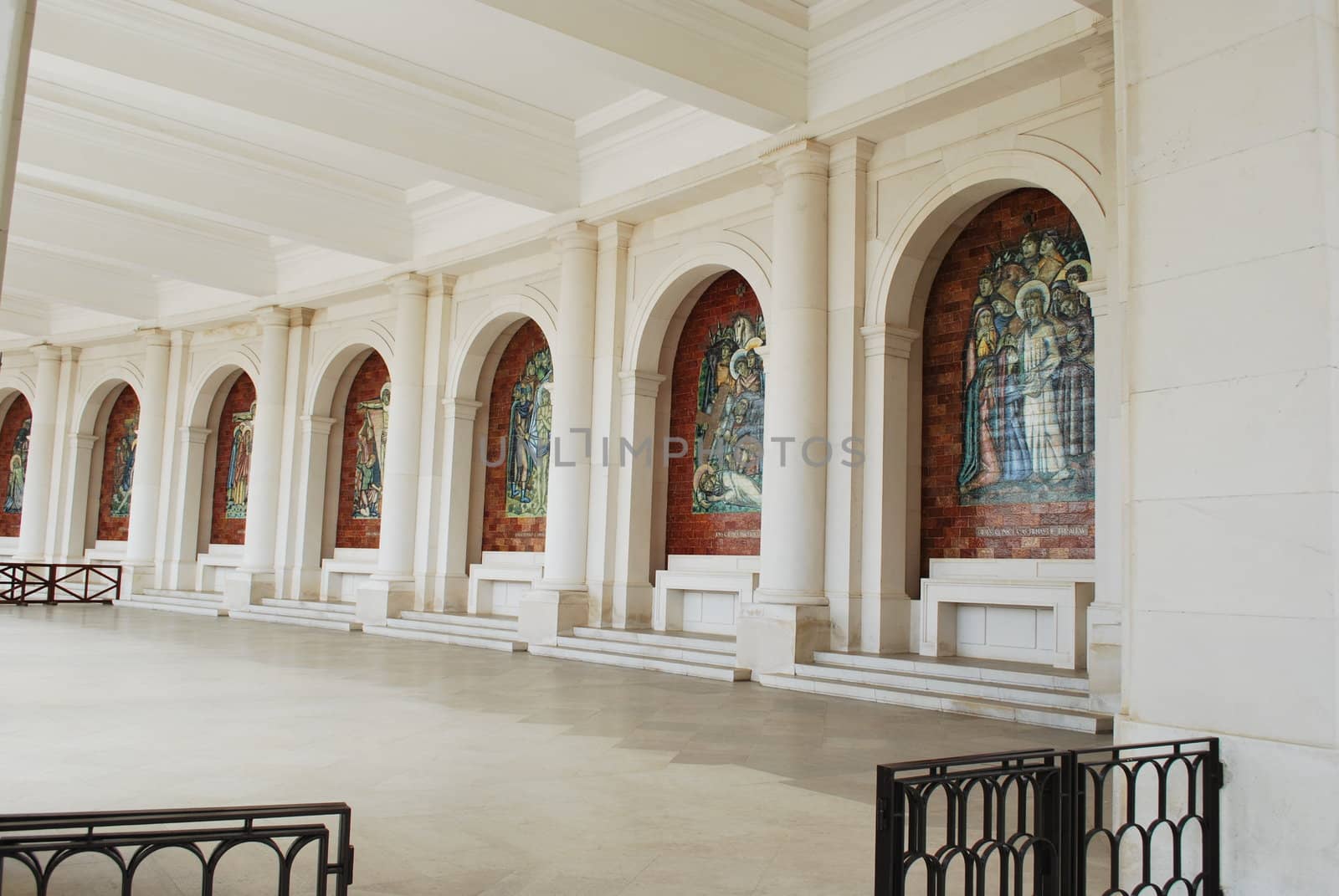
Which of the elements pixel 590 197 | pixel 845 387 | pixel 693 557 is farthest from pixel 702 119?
pixel 693 557

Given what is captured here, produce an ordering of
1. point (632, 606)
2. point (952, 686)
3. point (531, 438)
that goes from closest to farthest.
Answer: point (952, 686), point (632, 606), point (531, 438)

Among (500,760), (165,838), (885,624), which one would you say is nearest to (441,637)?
(885,624)

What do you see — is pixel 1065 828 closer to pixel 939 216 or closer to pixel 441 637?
pixel 939 216

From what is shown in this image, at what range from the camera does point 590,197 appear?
49.9 feet

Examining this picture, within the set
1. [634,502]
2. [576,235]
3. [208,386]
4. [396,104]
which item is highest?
[396,104]

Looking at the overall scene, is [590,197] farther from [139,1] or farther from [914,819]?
[914,819]

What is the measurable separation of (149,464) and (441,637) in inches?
449

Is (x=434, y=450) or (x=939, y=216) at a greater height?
(x=939, y=216)

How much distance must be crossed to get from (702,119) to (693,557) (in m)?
5.69

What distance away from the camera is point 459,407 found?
1839 cm

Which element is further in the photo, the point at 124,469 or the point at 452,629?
the point at 124,469

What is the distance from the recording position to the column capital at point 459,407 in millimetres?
18344

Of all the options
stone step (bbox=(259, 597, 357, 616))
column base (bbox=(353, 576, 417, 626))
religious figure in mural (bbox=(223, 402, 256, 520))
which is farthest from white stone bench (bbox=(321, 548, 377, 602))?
religious figure in mural (bbox=(223, 402, 256, 520))

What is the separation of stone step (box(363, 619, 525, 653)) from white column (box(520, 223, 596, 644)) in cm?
32
